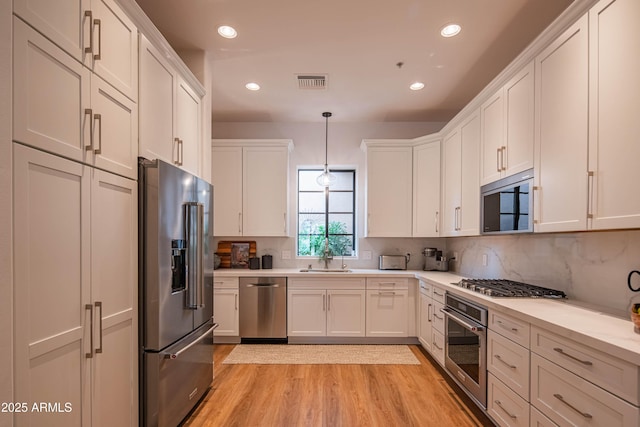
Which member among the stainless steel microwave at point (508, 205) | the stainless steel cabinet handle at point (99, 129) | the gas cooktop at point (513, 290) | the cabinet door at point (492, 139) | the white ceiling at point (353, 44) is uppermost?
the white ceiling at point (353, 44)

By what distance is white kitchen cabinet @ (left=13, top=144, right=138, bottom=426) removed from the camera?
3.89 feet

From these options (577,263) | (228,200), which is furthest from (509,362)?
(228,200)

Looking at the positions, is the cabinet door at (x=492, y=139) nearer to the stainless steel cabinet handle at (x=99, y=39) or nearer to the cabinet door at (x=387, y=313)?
the cabinet door at (x=387, y=313)

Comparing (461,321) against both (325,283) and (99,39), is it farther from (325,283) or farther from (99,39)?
(99,39)

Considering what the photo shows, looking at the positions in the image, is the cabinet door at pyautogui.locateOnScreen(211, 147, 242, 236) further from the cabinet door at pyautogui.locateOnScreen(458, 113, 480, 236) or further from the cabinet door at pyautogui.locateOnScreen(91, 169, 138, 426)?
the cabinet door at pyautogui.locateOnScreen(458, 113, 480, 236)

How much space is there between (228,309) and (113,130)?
9.28 feet

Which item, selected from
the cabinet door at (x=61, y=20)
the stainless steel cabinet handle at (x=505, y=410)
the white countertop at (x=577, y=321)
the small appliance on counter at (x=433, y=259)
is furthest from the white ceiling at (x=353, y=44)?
the stainless steel cabinet handle at (x=505, y=410)

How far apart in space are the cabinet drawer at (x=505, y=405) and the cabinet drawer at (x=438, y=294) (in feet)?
3.12

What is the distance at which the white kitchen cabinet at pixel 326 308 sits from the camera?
4.02 metres

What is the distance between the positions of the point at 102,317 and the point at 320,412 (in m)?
1.74

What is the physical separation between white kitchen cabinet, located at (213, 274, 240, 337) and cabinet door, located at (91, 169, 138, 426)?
2.15m

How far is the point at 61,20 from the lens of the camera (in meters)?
1.34

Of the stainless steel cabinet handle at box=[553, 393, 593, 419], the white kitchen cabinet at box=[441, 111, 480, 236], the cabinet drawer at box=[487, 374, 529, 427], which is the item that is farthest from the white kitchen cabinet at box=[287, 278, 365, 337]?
the stainless steel cabinet handle at box=[553, 393, 593, 419]

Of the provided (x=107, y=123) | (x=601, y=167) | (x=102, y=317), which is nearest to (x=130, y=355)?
(x=102, y=317)
